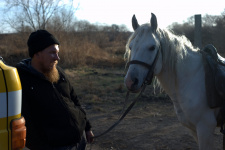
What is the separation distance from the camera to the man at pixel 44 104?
1771mm

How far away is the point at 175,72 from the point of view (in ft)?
8.19

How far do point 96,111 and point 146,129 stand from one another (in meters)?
1.82

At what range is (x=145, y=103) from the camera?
20.7ft

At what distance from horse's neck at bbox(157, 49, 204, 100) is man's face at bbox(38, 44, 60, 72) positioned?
1273 millimetres

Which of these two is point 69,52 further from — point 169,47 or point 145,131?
point 169,47

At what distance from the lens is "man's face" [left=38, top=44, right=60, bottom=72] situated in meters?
1.84

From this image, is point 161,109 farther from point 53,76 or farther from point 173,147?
point 53,76

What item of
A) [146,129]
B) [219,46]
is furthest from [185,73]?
[219,46]

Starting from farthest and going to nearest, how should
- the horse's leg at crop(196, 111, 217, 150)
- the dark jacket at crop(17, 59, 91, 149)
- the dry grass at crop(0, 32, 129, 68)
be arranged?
1. the dry grass at crop(0, 32, 129, 68)
2. the horse's leg at crop(196, 111, 217, 150)
3. the dark jacket at crop(17, 59, 91, 149)

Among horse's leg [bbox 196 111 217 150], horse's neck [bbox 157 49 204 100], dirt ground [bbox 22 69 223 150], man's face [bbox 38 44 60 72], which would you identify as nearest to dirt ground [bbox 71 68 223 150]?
dirt ground [bbox 22 69 223 150]

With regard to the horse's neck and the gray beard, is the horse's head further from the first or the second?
the gray beard

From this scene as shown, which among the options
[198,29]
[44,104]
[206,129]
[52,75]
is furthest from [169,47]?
[198,29]

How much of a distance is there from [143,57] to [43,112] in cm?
112

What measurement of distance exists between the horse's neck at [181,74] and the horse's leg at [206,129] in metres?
0.40
